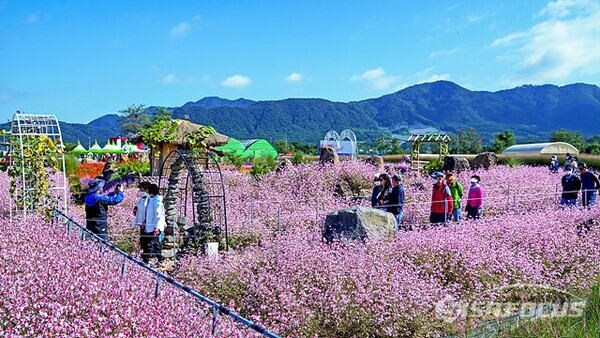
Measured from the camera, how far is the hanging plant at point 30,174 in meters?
8.43

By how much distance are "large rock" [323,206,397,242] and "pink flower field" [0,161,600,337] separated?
0.80 feet

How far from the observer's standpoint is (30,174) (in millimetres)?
8539

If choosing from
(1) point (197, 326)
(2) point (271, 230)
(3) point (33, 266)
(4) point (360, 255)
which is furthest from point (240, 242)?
(1) point (197, 326)

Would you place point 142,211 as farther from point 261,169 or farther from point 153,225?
point 261,169

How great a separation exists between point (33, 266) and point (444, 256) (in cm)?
407

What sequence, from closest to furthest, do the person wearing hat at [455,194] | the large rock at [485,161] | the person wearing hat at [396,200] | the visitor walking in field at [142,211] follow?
1. the visitor walking in field at [142,211]
2. the person wearing hat at [396,200]
3. the person wearing hat at [455,194]
4. the large rock at [485,161]

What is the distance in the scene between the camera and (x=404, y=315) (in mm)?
4793

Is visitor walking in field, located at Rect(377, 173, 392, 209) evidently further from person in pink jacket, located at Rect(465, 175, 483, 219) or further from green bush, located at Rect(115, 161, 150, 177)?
green bush, located at Rect(115, 161, 150, 177)

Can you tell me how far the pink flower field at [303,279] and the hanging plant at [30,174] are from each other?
47.3 inches

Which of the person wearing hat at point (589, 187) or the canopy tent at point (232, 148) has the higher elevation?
the canopy tent at point (232, 148)

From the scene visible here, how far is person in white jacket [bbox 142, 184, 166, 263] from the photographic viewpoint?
24.2 feet

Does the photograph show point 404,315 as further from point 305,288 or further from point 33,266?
point 33,266

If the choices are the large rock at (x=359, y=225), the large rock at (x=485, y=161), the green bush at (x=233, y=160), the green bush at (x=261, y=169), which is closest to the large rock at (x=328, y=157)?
the green bush at (x=261, y=169)

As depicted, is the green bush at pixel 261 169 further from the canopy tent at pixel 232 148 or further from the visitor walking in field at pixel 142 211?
the canopy tent at pixel 232 148
